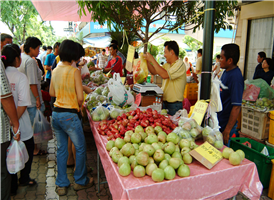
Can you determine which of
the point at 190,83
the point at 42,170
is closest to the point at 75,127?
the point at 42,170

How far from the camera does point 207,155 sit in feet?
5.46

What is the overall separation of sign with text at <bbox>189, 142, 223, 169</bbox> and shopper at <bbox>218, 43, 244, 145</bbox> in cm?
71

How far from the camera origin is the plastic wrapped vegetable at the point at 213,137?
186cm

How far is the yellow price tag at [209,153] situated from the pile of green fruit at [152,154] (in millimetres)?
110

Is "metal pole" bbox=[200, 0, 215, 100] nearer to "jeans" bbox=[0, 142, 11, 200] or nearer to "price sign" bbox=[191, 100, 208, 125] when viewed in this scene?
"price sign" bbox=[191, 100, 208, 125]

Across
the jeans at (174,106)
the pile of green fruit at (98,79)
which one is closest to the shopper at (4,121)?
the jeans at (174,106)

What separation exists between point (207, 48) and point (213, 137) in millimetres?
889

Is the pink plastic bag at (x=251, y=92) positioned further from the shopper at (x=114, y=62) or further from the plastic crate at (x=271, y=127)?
the shopper at (x=114, y=62)

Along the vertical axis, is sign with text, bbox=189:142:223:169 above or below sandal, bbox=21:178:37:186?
above

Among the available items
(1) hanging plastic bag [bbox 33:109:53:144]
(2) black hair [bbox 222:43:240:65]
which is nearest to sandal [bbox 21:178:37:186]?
(1) hanging plastic bag [bbox 33:109:53:144]

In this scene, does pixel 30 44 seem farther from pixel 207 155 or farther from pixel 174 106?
pixel 207 155

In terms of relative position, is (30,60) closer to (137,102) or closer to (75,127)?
(75,127)

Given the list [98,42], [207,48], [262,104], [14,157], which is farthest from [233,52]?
[98,42]

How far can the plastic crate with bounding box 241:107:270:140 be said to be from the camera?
3.94 m
